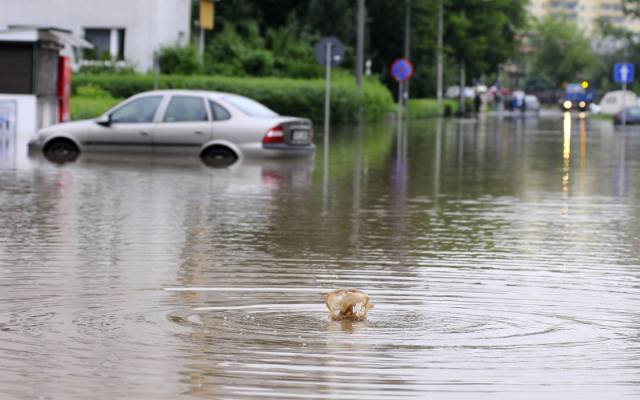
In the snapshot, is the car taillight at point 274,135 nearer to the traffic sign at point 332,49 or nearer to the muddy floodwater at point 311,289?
the muddy floodwater at point 311,289

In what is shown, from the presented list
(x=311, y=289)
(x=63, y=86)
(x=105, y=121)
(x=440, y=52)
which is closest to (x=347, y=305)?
(x=311, y=289)

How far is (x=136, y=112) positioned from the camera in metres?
28.5

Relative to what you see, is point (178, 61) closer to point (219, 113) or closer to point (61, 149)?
point (61, 149)

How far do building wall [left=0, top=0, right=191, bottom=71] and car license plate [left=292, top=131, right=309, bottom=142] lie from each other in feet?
103

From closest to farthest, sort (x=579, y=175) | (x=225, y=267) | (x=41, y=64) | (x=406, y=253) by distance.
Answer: (x=225, y=267)
(x=406, y=253)
(x=579, y=175)
(x=41, y=64)

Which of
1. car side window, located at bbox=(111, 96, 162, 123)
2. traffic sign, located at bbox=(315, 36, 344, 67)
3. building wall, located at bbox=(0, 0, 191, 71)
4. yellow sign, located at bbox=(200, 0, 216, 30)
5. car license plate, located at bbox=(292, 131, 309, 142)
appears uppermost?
yellow sign, located at bbox=(200, 0, 216, 30)

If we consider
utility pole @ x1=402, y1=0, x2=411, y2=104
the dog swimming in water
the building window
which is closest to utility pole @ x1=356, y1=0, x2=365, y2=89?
the building window

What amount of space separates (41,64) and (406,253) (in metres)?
23.2

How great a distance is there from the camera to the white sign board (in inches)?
1403

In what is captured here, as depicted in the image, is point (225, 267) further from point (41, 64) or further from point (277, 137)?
point (41, 64)

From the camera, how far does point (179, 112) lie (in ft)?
93.1

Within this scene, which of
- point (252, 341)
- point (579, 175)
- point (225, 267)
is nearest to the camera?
point (252, 341)

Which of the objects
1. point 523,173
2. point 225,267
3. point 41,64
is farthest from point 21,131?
point 225,267

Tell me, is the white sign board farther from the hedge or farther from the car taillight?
the hedge
